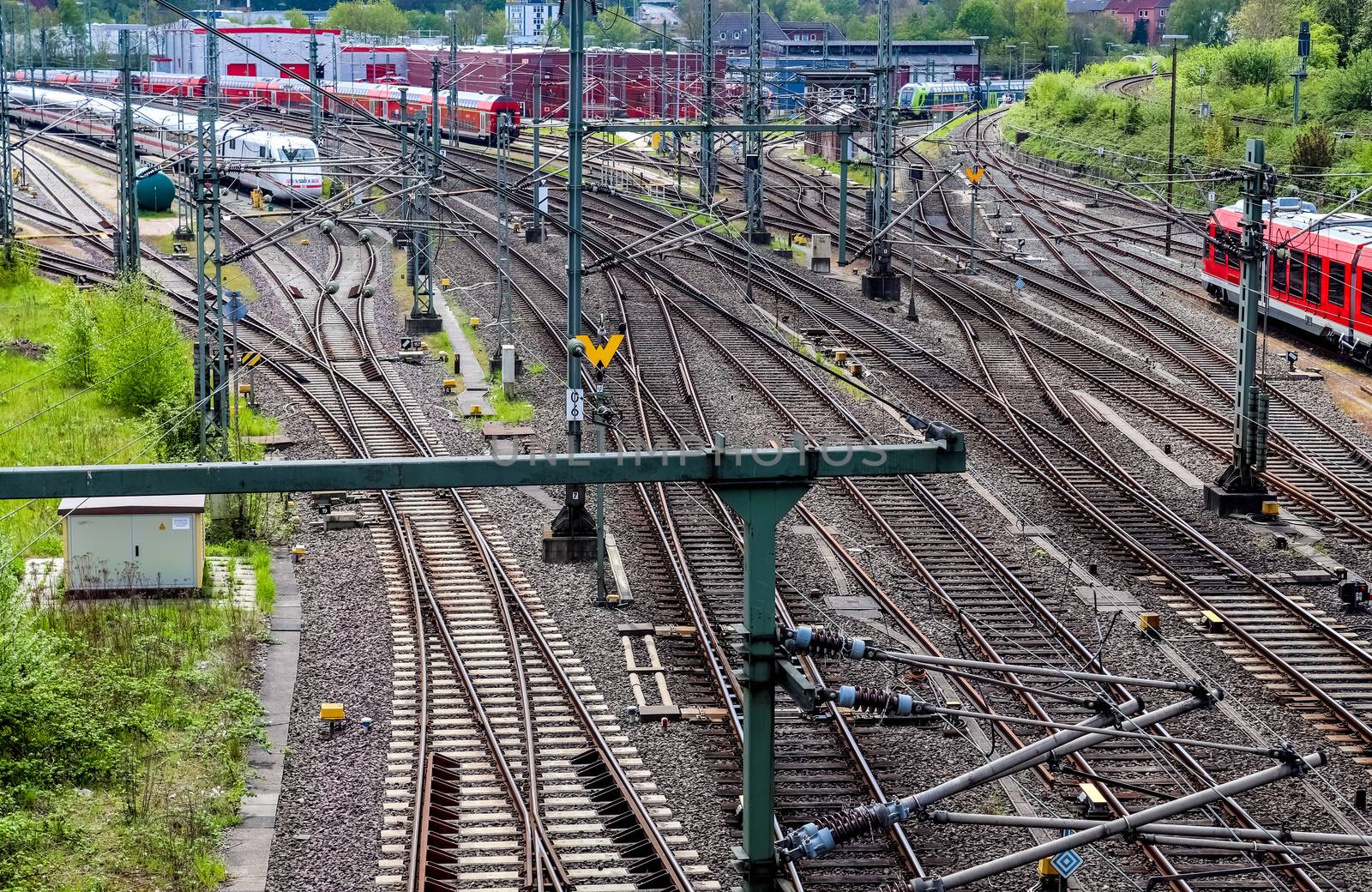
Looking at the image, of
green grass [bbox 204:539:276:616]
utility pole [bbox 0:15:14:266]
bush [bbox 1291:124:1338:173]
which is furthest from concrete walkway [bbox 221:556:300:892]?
bush [bbox 1291:124:1338:173]

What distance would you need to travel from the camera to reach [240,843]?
538 inches

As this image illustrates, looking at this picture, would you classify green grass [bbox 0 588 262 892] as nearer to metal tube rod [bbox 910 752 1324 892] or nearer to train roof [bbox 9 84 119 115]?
metal tube rod [bbox 910 752 1324 892]

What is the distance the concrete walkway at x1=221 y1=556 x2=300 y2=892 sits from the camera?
13.3 metres

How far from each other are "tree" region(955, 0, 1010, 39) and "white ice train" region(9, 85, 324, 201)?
189 ft

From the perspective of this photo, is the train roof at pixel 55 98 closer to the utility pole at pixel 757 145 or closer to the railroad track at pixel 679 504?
the utility pole at pixel 757 145

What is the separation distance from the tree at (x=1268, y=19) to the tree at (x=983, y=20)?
32.2m

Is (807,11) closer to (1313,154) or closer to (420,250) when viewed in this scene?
(1313,154)

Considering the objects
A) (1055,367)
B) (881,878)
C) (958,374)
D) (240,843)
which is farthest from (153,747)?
(1055,367)

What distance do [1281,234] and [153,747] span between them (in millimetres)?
24791

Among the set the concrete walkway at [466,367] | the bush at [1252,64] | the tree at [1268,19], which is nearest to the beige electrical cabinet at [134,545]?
the concrete walkway at [466,367]

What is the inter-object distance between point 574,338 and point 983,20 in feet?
328

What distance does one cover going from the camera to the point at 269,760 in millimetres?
15383

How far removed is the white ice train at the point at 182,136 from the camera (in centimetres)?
4878

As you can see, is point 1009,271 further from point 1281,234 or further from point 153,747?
point 153,747
